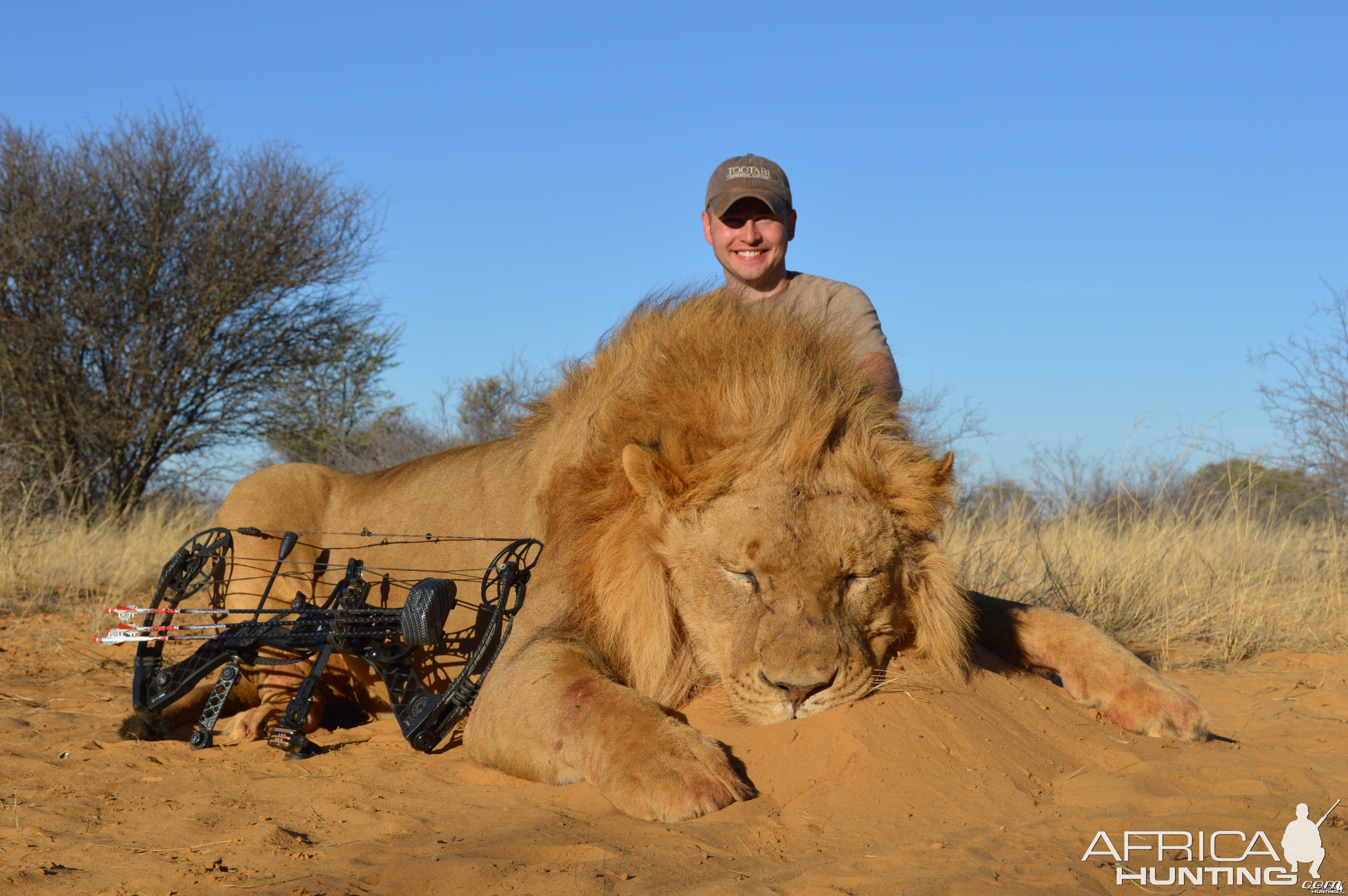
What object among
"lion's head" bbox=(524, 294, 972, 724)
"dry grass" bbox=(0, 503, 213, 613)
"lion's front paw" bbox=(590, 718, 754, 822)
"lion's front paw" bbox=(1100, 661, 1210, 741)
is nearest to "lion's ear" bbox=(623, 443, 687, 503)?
"lion's head" bbox=(524, 294, 972, 724)

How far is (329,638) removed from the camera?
157 inches

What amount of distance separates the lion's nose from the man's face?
3.25 m

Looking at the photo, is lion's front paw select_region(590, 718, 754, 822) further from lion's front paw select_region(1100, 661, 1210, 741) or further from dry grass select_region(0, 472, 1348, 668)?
dry grass select_region(0, 472, 1348, 668)

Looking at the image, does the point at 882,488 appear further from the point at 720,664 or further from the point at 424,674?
the point at 424,674

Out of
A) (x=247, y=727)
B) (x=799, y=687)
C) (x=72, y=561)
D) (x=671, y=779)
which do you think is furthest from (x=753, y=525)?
(x=72, y=561)

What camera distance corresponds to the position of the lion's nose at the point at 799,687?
10.4 feet

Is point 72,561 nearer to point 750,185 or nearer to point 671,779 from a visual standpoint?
point 750,185

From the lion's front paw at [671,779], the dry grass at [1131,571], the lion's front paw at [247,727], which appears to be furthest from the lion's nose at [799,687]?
the dry grass at [1131,571]

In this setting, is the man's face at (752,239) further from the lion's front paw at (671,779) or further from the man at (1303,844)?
the man at (1303,844)

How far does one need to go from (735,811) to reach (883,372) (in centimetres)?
218

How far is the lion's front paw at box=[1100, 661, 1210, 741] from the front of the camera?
3.74 m

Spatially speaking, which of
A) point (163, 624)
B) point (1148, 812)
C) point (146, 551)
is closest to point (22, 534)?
point (146, 551)

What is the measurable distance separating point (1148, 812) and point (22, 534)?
10.1 metres

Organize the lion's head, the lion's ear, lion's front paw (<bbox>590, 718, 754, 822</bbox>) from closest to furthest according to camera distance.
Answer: lion's front paw (<bbox>590, 718, 754, 822</bbox>), the lion's head, the lion's ear
